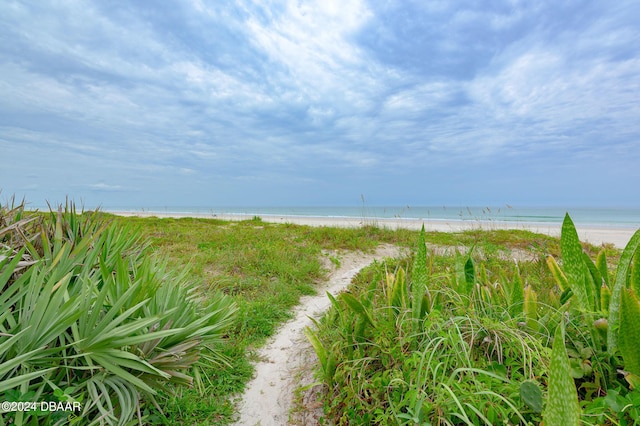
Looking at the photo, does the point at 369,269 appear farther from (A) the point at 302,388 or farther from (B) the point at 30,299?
(B) the point at 30,299

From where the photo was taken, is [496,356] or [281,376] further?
[281,376]

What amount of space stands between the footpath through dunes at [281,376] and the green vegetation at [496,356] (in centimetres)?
40

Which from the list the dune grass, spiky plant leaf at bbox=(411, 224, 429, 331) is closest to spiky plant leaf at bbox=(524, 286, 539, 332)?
spiky plant leaf at bbox=(411, 224, 429, 331)

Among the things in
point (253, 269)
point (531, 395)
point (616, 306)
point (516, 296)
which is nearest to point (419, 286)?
point (516, 296)

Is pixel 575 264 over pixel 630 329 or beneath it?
over

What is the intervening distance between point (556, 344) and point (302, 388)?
7.47ft

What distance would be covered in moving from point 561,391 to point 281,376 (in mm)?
2751

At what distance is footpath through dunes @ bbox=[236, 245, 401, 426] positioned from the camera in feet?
9.10

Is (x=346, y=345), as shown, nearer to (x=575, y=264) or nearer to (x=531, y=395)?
(x=531, y=395)

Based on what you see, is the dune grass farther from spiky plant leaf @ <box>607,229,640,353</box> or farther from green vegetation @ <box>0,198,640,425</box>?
spiky plant leaf @ <box>607,229,640,353</box>

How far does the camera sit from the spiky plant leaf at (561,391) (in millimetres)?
1199

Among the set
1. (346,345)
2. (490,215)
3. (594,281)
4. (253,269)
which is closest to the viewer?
(594,281)

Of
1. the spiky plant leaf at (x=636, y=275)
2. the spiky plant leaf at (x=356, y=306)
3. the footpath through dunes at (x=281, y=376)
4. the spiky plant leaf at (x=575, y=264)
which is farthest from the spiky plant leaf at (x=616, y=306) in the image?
the footpath through dunes at (x=281, y=376)

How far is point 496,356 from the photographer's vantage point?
7.75 feet
